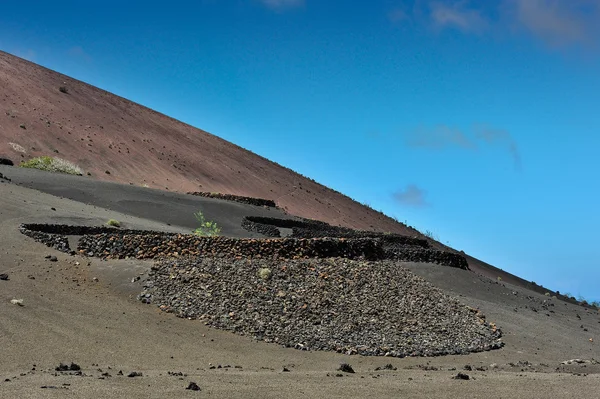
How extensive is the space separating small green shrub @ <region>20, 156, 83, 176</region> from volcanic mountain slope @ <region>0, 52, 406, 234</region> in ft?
5.06

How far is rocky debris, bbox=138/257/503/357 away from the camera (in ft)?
54.1

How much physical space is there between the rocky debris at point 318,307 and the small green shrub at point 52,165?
2149cm

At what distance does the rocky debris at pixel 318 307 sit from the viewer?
54.1 feet

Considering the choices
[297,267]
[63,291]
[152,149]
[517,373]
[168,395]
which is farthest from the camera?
[152,149]

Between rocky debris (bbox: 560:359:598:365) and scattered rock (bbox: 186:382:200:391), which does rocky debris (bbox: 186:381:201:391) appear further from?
rocky debris (bbox: 560:359:598:365)

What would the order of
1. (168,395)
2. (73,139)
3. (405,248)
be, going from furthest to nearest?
(73,139) < (405,248) < (168,395)

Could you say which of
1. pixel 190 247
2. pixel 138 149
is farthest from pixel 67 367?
pixel 138 149

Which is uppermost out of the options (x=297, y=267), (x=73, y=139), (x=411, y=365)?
(x=73, y=139)

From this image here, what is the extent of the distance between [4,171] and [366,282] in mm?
19452

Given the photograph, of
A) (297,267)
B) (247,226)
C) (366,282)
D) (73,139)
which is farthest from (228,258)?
(73,139)

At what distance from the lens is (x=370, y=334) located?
16.9 meters

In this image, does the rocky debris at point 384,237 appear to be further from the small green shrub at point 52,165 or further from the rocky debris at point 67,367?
the rocky debris at point 67,367

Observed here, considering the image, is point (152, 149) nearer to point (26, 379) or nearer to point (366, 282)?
point (366, 282)

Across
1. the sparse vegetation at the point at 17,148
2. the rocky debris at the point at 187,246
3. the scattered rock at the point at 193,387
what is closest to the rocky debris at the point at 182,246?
the rocky debris at the point at 187,246
